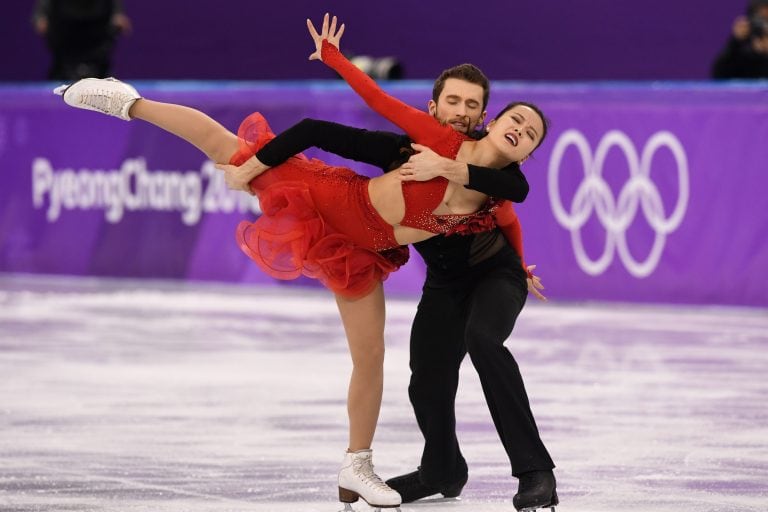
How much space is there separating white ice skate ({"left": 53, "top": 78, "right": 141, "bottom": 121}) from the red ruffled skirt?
1.52 feet

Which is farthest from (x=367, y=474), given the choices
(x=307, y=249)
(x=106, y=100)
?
(x=106, y=100)

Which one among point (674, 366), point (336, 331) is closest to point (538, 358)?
point (674, 366)

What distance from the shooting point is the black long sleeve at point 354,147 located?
4148mm

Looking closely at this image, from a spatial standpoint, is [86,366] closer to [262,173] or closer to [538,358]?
[538,358]

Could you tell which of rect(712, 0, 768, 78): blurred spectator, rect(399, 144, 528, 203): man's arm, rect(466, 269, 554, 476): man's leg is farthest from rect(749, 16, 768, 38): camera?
rect(466, 269, 554, 476): man's leg

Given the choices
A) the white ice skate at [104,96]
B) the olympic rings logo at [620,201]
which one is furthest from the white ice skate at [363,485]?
the olympic rings logo at [620,201]

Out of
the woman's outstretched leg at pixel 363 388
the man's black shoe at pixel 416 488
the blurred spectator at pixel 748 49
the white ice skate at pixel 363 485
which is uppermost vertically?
the blurred spectator at pixel 748 49

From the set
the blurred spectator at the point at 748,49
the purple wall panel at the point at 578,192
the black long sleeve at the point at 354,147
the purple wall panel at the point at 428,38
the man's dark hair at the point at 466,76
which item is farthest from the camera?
the purple wall panel at the point at 428,38

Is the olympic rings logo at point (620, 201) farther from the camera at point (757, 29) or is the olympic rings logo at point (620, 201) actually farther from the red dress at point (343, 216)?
the red dress at point (343, 216)

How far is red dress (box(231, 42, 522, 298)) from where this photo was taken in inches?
169

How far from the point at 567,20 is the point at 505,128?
8.85 metres

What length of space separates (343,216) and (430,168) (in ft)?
1.19

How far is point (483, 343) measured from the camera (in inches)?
162

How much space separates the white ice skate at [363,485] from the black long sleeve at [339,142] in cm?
83
